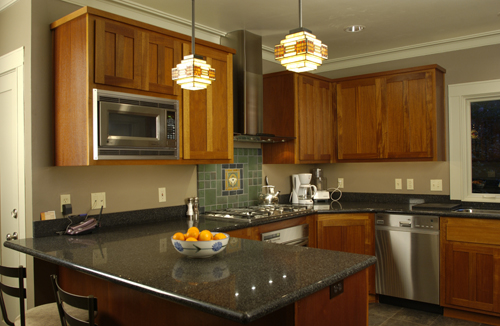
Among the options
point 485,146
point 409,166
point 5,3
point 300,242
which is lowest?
point 300,242

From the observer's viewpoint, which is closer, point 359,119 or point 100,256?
point 100,256

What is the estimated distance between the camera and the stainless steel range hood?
3.72 metres

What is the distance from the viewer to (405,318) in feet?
11.5

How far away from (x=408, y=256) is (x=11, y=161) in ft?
10.7

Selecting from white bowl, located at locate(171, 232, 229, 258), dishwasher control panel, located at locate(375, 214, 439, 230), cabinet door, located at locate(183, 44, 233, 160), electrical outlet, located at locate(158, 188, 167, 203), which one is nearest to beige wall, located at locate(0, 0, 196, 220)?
electrical outlet, located at locate(158, 188, 167, 203)

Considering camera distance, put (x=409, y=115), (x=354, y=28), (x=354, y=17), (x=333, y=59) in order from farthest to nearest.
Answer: (x=333, y=59) → (x=409, y=115) → (x=354, y=28) → (x=354, y=17)

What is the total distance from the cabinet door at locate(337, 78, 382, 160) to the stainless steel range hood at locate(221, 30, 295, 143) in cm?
100

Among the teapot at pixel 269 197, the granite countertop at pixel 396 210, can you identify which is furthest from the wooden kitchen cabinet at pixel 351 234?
the teapot at pixel 269 197

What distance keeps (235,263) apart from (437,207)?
2623 mm

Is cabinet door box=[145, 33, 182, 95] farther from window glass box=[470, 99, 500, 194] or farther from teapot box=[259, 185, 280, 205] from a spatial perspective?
window glass box=[470, 99, 500, 194]

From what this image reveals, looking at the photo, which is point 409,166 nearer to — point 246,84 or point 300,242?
point 300,242

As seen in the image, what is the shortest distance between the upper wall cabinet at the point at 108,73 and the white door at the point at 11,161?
287 millimetres

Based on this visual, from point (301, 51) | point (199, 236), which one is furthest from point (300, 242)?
point (301, 51)

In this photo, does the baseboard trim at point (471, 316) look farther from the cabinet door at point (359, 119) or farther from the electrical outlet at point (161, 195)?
the electrical outlet at point (161, 195)
